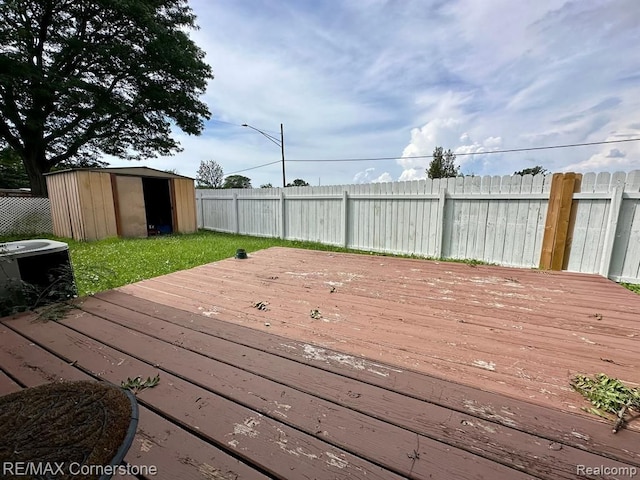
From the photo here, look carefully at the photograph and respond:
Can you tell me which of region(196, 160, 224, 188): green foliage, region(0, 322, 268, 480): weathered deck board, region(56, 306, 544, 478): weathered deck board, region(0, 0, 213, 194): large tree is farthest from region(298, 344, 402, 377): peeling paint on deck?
region(196, 160, 224, 188): green foliage

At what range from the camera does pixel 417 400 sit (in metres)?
1.13

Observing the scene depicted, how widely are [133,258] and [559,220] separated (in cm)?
675

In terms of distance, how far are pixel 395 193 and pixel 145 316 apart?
4.45 meters

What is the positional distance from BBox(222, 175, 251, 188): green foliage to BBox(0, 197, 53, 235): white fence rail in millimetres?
23612

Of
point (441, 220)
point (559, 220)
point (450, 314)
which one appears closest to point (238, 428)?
point (450, 314)

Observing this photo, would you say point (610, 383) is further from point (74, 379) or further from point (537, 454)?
point (74, 379)

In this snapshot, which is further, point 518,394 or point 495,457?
point 518,394

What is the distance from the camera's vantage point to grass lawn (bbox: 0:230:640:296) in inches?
133

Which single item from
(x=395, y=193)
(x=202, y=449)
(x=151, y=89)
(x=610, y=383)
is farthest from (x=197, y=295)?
(x=151, y=89)

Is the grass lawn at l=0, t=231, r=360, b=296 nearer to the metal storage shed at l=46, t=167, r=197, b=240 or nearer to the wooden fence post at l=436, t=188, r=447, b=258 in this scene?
the metal storage shed at l=46, t=167, r=197, b=240

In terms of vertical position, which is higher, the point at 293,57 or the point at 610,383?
the point at 293,57

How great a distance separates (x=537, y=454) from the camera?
0.87 metres

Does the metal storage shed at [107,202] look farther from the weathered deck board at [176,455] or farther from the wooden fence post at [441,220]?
the wooden fence post at [441,220]

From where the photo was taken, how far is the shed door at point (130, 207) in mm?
7223
